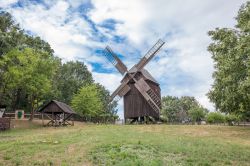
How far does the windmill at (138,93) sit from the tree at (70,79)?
1830cm

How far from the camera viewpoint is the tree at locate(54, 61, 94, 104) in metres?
65.4

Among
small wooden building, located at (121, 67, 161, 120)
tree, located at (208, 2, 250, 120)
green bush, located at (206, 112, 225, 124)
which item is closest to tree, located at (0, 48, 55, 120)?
small wooden building, located at (121, 67, 161, 120)

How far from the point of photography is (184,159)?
48.2ft

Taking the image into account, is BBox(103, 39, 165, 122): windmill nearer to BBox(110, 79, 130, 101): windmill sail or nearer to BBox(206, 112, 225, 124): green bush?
BBox(110, 79, 130, 101): windmill sail

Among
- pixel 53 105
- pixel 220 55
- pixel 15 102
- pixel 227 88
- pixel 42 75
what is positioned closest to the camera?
pixel 227 88

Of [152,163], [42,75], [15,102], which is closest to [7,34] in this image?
[42,75]

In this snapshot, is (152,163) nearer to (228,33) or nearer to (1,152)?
(1,152)

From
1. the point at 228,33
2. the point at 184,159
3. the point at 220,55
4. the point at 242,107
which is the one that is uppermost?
the point at 228,33

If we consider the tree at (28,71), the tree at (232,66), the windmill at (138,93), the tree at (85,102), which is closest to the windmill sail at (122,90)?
the windmill at (138,93)

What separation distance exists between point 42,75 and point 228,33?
2756 centimetres

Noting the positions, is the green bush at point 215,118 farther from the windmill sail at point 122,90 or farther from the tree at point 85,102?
the tree at point 85,102

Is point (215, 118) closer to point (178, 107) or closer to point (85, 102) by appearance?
point (85, 102)

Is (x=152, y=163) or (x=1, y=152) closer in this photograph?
(x=152, y=163)

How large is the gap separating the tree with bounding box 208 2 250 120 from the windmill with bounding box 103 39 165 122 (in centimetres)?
1407
